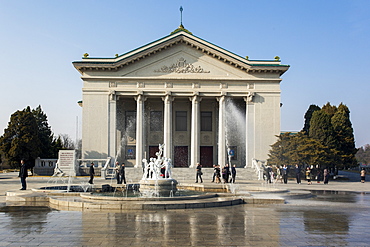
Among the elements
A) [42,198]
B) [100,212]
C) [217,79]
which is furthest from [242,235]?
[217,79]

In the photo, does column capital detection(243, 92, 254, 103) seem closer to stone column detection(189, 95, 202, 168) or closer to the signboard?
stone column detection(189, 95, 202, 168)

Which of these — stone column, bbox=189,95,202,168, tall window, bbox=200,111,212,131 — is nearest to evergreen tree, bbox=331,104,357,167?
tall window, bbox=200,111,212,131

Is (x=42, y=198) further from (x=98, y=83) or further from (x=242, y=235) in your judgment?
(x=98, y=83)

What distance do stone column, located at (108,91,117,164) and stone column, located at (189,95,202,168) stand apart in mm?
8189

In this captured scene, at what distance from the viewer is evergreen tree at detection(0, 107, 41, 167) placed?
44500 millimetres

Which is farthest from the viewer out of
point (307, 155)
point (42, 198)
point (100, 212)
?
point (307, 155)

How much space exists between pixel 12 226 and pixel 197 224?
189 inches

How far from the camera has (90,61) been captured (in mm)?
44531

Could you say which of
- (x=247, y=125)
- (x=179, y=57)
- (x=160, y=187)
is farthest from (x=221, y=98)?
(x=160, y=187)

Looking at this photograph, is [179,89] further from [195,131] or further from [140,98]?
[195,131]

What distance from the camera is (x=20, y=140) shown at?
44.6 meters

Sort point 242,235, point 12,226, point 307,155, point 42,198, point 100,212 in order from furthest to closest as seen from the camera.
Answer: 1. point 307,155
2. point 42,198
3. point 100,212
4. point 12,226
5. point 242,235

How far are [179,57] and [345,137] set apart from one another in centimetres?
2609

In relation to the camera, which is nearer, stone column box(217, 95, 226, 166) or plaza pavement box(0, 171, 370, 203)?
plaza pavement box(0, 171, 370, 203)
